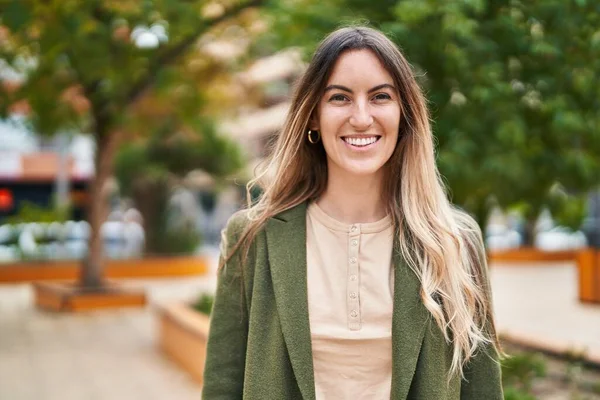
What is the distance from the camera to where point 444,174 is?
439cm

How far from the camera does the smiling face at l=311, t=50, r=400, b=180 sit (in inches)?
79.7

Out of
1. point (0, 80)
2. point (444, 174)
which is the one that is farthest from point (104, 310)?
point (444, 174)

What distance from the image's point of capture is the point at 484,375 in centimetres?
210

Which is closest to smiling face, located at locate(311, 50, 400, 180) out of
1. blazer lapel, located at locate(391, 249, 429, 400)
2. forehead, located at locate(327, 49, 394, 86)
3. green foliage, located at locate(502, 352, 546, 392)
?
forehead, located at locate(327, 49, 394, 86)

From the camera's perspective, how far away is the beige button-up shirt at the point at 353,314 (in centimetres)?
201

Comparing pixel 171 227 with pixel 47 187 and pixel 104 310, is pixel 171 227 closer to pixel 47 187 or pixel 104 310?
pixel 104 310

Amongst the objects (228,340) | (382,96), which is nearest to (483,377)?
(228,340)

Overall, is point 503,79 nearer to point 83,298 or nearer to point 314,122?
point 314,122

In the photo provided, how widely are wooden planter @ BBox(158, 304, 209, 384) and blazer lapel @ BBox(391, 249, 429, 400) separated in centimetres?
490

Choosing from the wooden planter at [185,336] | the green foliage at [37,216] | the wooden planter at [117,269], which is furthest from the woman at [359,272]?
the wooden planter at [117,269]

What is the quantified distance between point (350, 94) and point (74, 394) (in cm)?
583

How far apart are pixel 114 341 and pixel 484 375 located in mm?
8319

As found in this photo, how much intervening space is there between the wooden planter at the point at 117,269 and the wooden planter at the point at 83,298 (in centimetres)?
404

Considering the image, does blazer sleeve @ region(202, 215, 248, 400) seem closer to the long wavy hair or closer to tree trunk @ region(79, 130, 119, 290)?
the long wavy hair
